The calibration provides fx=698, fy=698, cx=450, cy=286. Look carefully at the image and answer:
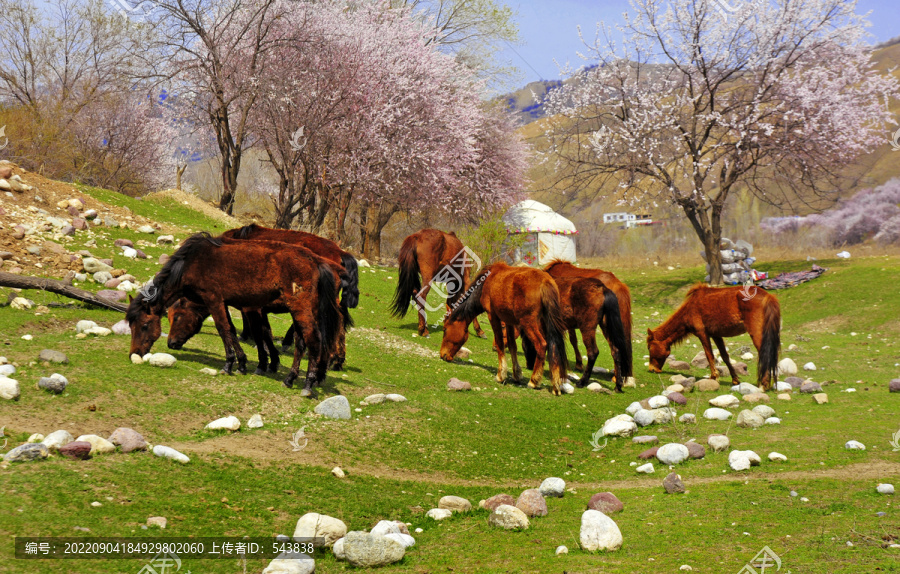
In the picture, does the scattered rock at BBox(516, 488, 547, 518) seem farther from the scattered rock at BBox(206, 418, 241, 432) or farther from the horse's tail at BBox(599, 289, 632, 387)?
the horse's tail at BBox(599, 289, 632, 387)

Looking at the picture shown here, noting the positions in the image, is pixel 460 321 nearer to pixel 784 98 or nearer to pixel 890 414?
pixel 890 414

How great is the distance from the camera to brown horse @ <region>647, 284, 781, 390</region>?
12094 mm

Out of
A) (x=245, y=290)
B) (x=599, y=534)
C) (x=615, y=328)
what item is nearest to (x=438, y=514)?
(x=599, y=534)

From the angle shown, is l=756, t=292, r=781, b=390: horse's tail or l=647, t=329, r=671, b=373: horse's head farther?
l=647, t=329, r=671, b=373: horse's head

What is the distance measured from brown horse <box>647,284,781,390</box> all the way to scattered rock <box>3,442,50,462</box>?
1072 cm

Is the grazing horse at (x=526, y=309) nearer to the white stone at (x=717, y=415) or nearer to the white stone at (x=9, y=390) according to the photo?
the white stone at (x=717, y=415)

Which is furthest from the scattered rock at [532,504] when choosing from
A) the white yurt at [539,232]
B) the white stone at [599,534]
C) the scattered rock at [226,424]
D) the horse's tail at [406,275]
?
the white yurt at [539,232]

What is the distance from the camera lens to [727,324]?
1305 centimetres

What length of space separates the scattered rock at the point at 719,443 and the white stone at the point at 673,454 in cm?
40

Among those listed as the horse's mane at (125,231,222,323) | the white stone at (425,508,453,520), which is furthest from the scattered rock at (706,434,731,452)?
the horse's mane at (125,231,222,323)

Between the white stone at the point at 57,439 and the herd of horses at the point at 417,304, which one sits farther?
the herd of horses at the point at 417,304

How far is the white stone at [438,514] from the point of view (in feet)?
19.6

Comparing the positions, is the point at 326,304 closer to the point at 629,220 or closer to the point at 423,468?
the point at 423,468

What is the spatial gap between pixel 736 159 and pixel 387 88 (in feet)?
49.0
